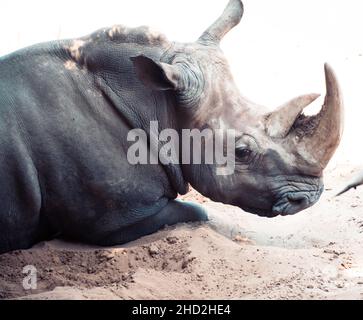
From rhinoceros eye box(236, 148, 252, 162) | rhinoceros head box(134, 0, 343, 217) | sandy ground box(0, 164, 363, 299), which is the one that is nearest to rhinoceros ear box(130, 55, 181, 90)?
rhinoceros head box(134, 0, 343, 217)

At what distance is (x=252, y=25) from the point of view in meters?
12.1

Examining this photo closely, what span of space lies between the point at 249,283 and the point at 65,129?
1.58 metres

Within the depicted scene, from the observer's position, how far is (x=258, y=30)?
11.9 metres

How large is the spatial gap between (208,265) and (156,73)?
127 cm

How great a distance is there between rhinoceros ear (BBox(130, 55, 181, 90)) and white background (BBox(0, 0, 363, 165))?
4.16 m

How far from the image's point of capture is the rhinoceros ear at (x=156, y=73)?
5086 millimetres

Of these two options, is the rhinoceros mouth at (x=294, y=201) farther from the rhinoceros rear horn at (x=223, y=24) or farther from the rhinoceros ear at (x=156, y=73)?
the rhinoceros rear horn at (x=223, y=24)

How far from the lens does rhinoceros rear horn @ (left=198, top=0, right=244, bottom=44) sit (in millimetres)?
5750

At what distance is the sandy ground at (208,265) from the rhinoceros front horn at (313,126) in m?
0.68

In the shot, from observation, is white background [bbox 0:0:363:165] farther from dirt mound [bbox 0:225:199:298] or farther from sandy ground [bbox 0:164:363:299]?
dirt mound [bbox 0:225:199:298]

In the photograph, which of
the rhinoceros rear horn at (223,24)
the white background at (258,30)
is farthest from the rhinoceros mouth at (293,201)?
the white background at (258,30)
